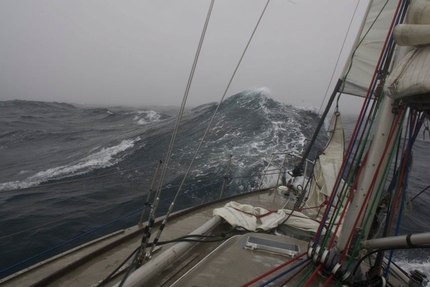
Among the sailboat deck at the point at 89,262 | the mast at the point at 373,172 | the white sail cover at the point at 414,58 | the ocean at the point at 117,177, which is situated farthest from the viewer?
the ocean at the point at 117,177

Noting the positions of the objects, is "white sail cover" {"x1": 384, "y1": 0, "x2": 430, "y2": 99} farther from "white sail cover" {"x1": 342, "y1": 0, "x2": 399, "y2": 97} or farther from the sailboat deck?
the sailboat deck

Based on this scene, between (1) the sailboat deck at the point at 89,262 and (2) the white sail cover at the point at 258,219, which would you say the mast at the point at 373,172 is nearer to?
(2) the white sail cover at the point at 258,219

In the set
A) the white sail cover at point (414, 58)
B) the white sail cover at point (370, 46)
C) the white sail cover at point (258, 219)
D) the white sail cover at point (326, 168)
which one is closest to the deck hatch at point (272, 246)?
the white sail cover at point (258, 219)

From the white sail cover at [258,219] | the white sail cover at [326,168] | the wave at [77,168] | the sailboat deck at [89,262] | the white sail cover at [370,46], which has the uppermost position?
the white sail cover at [370,46]

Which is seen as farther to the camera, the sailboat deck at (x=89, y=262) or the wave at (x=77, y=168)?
the wave at (x=77, y=168)

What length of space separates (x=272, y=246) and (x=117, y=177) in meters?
9.83

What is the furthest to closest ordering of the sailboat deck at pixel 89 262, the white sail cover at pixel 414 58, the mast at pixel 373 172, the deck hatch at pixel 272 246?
1. the deck hatch at pixel 272 246
2. the sailboat deck at pixel 89 262
3. the mast at pixel 373 172
4. the white sail cover at pixel 414 58

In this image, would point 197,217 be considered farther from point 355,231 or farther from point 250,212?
point 355,231

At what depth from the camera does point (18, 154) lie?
57.7 feet

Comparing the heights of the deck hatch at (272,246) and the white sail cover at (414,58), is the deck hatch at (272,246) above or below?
below

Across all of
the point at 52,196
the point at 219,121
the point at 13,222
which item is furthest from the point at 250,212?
the point at 219,121

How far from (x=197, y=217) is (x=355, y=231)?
2581 mm

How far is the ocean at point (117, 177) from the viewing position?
253 inches

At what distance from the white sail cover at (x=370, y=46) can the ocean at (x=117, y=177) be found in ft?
7.28
